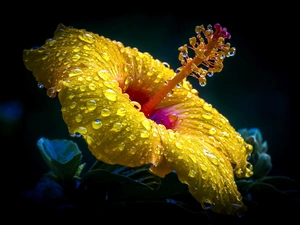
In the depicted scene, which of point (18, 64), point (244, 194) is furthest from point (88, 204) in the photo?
point (18, 64)

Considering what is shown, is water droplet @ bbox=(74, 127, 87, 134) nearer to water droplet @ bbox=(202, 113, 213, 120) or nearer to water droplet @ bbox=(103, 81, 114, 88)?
water droplet @ bbox=(103, 81, 114, 88)

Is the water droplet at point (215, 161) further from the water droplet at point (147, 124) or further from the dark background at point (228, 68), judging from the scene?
the dark background at point (228, 68)

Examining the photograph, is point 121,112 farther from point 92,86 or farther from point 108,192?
point 108,192

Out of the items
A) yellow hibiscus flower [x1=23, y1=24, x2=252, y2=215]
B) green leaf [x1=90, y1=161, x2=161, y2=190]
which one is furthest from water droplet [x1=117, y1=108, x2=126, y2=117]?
green leaf [x1=90, y1=161, x2=161, y2=190]

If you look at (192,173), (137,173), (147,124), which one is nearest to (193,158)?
(192,173)

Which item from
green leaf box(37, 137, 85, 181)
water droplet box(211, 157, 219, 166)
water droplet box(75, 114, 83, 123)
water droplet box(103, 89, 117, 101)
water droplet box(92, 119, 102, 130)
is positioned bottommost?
green leaf box(37, 137, 85, 181)

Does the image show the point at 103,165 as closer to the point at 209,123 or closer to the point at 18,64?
the point at 209,123

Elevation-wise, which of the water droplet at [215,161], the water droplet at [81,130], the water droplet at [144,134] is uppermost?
the water droplet at [215,161]

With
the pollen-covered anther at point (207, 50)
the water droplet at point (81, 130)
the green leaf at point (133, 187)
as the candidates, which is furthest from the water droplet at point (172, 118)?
the water droplet at point (81, 130)
